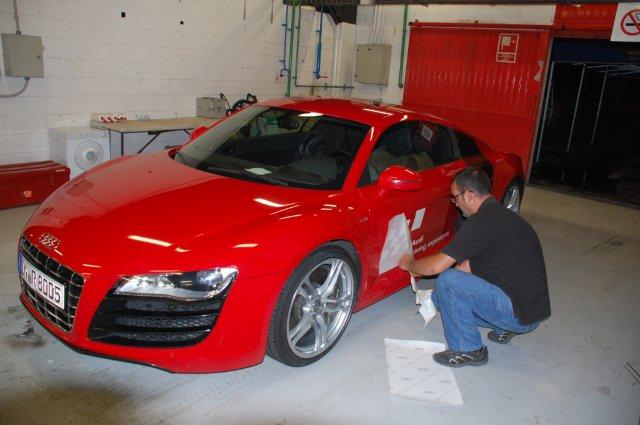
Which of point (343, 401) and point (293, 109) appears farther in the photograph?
point (293, 109)

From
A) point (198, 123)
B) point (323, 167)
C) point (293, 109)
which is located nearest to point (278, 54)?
point (198, 123)

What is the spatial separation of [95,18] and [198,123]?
164 centimetres

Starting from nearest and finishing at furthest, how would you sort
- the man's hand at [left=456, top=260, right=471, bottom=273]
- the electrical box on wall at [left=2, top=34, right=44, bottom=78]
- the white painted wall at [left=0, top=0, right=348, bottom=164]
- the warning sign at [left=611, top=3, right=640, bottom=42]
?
the man's hand at [left=456, top=260, right=471, bottom=273] < the electrical box on wall at [left=2, top=34, right=44, bottom=78] < the white painted wall at [left=0, top=0, right=348, bottom=164] < the warning sign at [left=611, top=3, right=640, bottom=42]

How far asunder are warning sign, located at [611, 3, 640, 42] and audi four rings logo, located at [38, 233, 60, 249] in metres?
6.91

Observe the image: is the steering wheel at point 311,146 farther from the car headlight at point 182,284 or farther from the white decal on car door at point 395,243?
the car headlight at point 182,284

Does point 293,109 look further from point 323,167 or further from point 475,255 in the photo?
point 475,255

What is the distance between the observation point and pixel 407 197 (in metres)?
3.17

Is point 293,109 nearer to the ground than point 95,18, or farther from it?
nearer to the ground

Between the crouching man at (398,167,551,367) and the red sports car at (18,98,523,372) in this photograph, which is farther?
the crouching man at (398,167,551,367)

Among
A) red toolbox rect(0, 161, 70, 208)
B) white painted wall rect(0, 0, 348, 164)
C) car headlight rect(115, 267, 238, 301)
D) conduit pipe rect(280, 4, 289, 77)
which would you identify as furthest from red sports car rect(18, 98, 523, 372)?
conduit pipe rect(280, 4, 289, 77)

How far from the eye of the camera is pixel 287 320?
2.40 metres

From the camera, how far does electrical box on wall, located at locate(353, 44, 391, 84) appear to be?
9078 millimetres

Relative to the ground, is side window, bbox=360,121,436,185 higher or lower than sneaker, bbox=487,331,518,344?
higher

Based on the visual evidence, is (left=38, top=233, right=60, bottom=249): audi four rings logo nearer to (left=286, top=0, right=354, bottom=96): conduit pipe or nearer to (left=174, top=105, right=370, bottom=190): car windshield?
(left=174, top=105, right=370, bottom=190): car windshield
